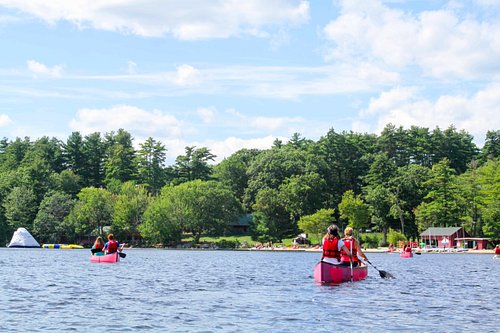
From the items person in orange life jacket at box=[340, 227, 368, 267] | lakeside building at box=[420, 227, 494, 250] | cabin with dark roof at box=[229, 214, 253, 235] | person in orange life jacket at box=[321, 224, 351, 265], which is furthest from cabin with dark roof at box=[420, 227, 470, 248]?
person in orange life jacket at box=[321, 224, 351, 265]

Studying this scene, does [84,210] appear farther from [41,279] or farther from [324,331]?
[324,331]

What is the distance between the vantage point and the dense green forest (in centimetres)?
11069

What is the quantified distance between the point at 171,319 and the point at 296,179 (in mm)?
100036

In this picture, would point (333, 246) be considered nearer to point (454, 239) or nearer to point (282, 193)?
point (454, 239)

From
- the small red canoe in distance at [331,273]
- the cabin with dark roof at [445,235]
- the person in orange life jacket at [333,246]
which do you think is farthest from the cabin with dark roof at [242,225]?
the person in orange life jacket at [333,246]

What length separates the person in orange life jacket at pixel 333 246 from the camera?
101ft

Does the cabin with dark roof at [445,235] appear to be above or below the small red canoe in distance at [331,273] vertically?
above

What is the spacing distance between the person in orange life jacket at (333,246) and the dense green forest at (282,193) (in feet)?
254

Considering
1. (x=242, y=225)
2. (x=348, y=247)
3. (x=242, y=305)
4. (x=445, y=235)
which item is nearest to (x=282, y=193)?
(x=242, y=225)

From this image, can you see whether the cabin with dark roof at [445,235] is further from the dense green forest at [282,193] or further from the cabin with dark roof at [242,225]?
the cabin with dark roof at [242,225]

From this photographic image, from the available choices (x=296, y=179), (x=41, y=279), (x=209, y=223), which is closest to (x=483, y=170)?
(x=296, y=179)

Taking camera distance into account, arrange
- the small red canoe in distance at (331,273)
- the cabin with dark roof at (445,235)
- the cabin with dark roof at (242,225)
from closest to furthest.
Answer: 1. the small red canoe in distance at (331,273)
2. the cabin with dark roof at (445,235)
3. the cabin with dark roof at (242,225)

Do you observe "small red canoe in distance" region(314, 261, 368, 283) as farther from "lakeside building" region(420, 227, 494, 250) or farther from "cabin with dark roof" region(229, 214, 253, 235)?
"cabin with dark roof" region(229, 214, 253, 235)

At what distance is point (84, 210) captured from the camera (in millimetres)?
116312
